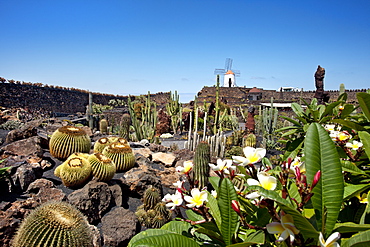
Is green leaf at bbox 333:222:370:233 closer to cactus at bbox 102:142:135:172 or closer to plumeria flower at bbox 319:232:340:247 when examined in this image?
plumeria flower at bbox 319:232:340:247

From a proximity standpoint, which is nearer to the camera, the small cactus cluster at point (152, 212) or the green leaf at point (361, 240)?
the green leaf at point (361, 240)

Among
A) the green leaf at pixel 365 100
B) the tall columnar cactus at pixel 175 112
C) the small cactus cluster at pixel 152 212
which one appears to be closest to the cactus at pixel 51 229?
the small cactus cluster at pixel 152 212

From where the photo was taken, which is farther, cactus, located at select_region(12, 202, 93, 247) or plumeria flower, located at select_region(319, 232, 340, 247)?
cactus, located at select_region(12, 202, 93, 247)

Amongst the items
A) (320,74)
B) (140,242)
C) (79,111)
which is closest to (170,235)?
(140,242)

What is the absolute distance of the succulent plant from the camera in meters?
4.62

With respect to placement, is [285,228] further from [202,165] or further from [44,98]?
[44,98]

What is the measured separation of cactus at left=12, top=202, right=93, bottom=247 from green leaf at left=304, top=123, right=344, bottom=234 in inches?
107

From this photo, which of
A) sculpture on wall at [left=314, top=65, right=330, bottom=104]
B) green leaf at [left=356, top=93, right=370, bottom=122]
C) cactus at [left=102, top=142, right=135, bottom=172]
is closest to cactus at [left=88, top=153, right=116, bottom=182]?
cactus at [left=102, top=142, right=135, bottom=172]

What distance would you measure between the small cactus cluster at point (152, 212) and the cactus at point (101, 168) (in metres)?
0.82

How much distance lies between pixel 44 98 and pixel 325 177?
2409 cm

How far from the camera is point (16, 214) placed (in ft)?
11.1

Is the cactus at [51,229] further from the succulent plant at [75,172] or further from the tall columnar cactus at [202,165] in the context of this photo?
the tall columnar cactus at [202,165]

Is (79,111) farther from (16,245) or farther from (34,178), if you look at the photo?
(16,245)

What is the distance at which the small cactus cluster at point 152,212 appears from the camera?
434 centimetres
